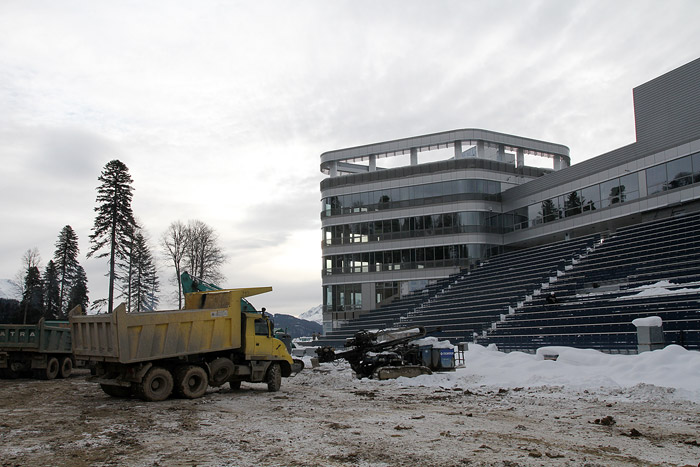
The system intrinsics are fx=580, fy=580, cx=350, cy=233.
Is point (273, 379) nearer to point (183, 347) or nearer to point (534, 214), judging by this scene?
point (183, 347)

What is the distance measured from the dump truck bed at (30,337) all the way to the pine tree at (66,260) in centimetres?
5015

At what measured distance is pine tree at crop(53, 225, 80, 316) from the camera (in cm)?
6962

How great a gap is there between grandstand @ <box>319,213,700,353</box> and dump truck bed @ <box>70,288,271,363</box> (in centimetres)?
1350

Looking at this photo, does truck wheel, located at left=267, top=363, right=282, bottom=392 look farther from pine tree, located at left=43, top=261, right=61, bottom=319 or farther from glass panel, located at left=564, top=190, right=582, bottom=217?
pine tree, located at left=43, top=261, right=61, bottom=319

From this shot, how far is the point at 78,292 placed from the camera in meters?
74.4

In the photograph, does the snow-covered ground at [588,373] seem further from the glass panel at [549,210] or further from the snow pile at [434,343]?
the glass panel at [549,210]

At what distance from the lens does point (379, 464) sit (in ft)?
24.6

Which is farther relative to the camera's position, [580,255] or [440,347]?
[580,255]

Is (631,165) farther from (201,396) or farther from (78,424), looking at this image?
(78,424)

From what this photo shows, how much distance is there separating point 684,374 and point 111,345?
47.5 feet

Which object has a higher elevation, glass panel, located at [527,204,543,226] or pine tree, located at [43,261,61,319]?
glass panel, located at [527,204,543,226]

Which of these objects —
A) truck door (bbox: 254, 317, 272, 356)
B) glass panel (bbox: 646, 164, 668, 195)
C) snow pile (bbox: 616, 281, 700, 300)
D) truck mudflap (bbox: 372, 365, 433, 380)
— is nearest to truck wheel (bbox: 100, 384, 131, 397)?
truck door (bbox: 254, 317, 272, 356)

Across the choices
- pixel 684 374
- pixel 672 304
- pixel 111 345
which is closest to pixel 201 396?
pixel 111 345

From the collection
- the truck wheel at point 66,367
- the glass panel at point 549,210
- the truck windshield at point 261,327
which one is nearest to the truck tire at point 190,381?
the truck windshield at point 261,327
